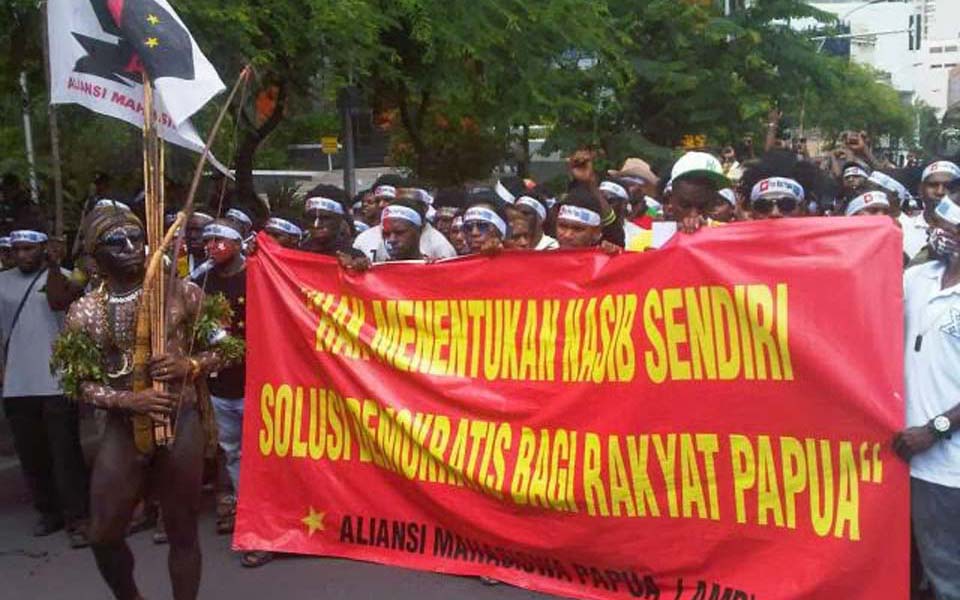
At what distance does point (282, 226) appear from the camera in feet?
22.8

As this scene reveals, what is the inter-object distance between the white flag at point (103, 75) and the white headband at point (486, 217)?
147 centimetres

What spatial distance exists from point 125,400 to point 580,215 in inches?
94.9

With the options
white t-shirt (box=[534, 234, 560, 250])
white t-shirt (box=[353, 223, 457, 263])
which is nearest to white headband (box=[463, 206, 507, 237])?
white t-shirt (box=[534, 234, 560, 250])

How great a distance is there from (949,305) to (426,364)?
2277 mm

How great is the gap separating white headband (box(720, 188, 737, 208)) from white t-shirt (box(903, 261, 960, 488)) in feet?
9.26

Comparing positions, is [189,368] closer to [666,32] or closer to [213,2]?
[213,2]

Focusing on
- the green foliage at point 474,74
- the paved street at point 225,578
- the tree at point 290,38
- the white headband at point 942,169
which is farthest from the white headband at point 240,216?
the white headband at point 942,169

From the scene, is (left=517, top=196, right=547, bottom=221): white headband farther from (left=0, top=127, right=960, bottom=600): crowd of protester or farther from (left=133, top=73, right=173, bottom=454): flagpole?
(left=133, top=73, right=173, bottom=454): flagpole

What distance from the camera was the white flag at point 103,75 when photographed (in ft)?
16.1

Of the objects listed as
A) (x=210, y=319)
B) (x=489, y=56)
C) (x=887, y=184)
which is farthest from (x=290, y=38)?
(x=210, y=319)

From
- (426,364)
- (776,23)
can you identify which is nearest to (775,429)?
(426,364)

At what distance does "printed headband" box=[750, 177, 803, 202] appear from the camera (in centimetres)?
577

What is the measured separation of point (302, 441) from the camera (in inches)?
224

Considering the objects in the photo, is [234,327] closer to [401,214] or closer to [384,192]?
[401,214]
